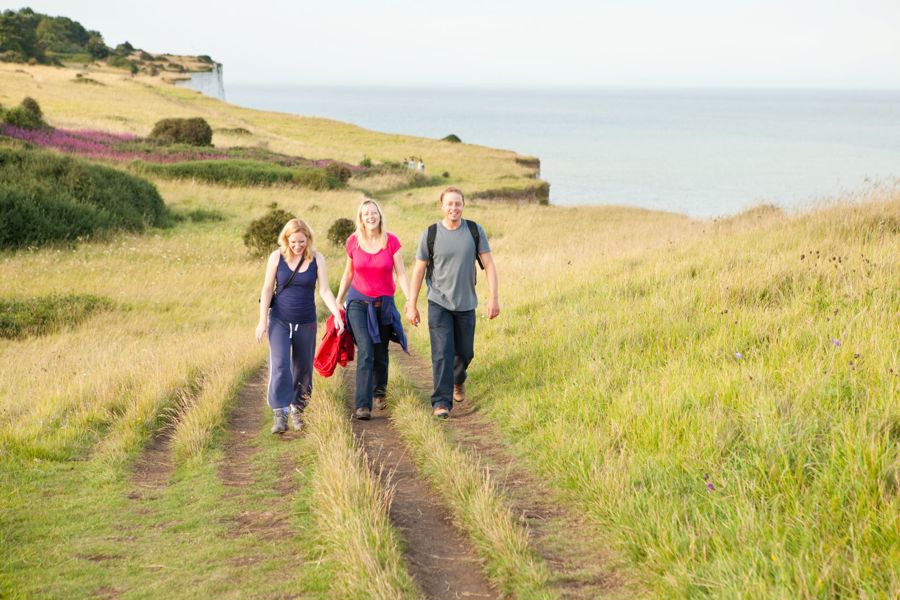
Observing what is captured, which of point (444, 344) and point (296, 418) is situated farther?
point (444, 344)

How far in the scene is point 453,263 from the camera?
805 cm

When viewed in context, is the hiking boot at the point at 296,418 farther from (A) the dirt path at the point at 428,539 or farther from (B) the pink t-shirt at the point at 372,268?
(B) the pink t-shirt at the point at 372,268

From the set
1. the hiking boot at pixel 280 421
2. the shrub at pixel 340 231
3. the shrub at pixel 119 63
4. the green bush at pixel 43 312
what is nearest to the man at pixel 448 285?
the hiking boot at pixel 280 421

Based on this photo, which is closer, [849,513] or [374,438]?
[849,513]

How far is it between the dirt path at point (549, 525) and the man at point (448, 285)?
64 centimetres

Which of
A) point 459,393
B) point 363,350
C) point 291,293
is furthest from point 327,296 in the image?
point 459,393

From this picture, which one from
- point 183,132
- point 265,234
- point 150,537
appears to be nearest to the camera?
point 150,537

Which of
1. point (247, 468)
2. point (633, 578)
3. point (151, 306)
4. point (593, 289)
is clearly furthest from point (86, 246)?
point (633, 578)

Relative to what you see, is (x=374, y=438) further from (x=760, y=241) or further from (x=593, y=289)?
(x=760, y=241)

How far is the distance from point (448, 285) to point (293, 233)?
5.42ft

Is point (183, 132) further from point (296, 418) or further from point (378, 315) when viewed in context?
point (296, 418)

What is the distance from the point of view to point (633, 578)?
4.40 meters

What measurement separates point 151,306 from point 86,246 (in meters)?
7.80

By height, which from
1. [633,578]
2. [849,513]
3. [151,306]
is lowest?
[151,306]
